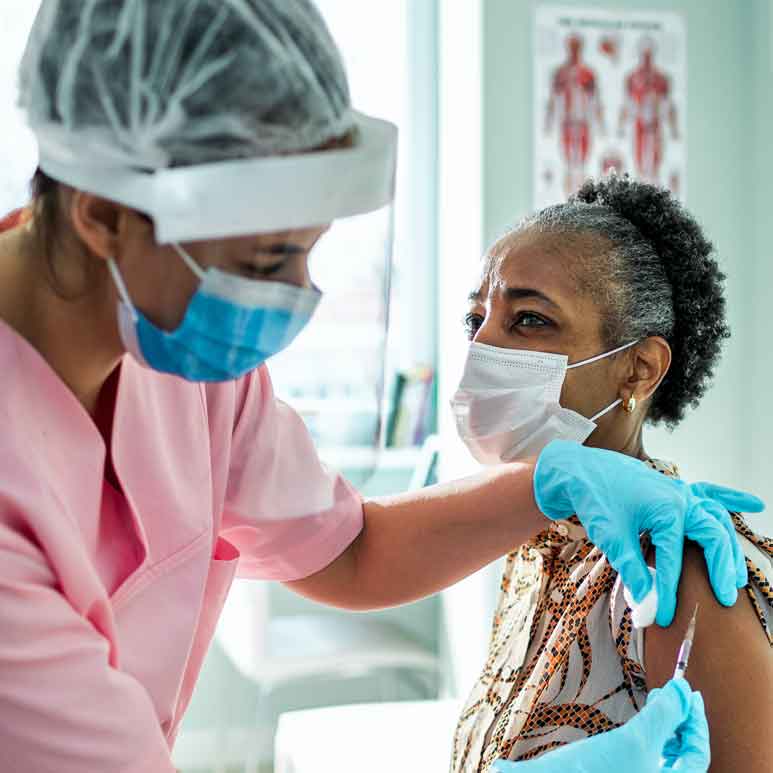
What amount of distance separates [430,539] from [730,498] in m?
0.36

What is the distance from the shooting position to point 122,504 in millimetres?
1143

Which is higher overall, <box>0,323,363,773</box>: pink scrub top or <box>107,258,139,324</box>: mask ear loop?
<box>107,258,139,324</box>: mask ear loop

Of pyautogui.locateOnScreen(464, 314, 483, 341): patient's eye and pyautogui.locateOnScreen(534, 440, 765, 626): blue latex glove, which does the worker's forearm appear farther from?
pyautogui.locateOnScreen(464, 314, 483, 341): patient's eye

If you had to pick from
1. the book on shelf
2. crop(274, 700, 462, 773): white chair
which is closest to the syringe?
crop(274, 700, 462, 773): white chair

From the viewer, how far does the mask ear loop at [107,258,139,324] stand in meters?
0.91

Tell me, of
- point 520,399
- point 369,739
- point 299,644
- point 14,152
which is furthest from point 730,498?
point 299,644

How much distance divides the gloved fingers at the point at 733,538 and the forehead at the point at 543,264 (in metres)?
0.36

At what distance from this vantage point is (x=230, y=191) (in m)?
0.85

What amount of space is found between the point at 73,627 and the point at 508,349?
0.72m

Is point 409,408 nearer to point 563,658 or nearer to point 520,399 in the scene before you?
point 520,399

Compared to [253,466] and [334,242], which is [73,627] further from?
[334,242]

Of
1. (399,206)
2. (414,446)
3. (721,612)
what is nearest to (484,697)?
Result: (721,612)

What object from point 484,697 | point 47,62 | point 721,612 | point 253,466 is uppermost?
point 47,62

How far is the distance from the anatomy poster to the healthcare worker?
193 centimetres
